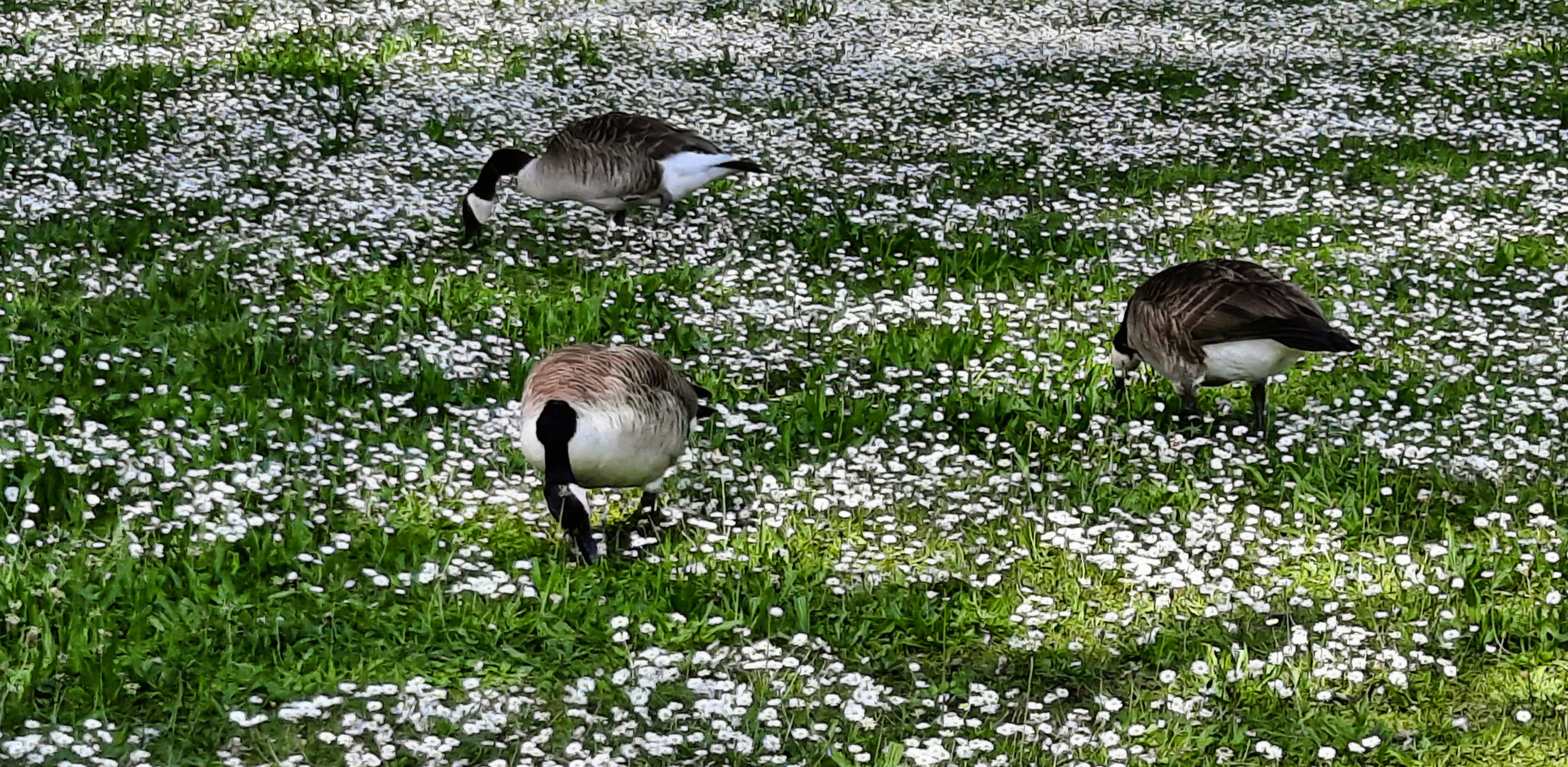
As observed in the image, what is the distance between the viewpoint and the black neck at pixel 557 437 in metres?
6.70

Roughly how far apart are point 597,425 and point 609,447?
0.35 ft

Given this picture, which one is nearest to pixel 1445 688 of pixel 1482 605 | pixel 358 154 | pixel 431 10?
pixel 1482 605

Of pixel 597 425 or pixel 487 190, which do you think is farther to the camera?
pixel 487 190

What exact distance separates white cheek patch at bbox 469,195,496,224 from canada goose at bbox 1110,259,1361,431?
185 inches

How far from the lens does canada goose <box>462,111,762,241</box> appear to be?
11.8 m

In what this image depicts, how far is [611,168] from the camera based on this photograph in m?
11.8

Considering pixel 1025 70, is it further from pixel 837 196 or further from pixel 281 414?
pixel 281 414

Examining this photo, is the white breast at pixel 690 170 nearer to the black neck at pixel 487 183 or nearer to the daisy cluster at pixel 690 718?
Result: the black neck at pixel 487 183

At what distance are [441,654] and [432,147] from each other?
793 cm

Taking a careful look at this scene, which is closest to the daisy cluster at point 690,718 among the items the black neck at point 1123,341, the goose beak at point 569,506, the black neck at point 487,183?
the goose beak at point 569,506

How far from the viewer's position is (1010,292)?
36.4 feet

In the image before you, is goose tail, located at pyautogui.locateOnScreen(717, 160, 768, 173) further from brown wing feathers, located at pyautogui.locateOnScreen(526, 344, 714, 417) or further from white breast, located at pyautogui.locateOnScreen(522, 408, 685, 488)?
white breast, located at pyautogui.locateOnScreen(522, 408, 685, 488)

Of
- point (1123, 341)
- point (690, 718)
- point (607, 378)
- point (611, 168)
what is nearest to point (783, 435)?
point (607, 378)

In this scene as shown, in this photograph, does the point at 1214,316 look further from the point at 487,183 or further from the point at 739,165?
the point at 487,183
